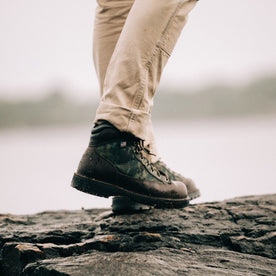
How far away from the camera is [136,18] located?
159 centimetres

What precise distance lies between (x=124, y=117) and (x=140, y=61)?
0.80 ft

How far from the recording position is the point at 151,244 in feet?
5.27

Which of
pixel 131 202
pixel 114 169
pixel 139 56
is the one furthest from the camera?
pixel 131 202

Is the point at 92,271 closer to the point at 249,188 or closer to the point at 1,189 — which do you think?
the point at 249,188

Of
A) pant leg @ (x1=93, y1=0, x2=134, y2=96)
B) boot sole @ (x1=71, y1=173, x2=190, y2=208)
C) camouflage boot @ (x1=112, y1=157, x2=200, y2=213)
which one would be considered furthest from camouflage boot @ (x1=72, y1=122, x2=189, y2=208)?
pant leg @ (x1=93, y1=0, x2=134, y2=96)

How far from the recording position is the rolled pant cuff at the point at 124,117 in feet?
5.17

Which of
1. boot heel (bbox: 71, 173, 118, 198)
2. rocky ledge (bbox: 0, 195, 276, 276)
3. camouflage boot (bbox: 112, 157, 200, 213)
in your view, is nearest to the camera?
rocky ledge (bbox: 0, 195, 276, 276)

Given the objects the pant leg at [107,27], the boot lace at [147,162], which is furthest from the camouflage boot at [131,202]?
the pant leg at [107,27]

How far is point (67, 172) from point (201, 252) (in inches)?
330

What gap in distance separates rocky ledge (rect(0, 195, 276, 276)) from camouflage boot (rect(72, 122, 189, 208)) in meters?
0.18

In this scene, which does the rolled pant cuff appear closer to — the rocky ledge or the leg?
the leg

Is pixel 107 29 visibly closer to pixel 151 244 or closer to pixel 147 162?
pixel 147 162

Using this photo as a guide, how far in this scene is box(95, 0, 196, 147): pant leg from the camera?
5.15 feet

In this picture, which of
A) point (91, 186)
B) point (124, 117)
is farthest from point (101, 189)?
point (124, 117)
